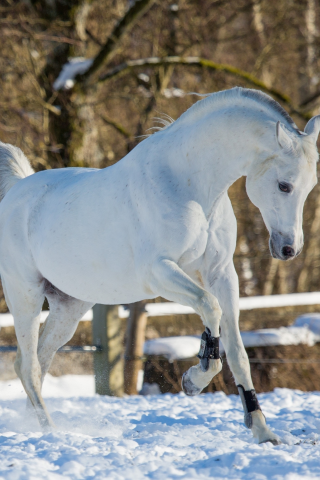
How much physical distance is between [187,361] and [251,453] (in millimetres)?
3042

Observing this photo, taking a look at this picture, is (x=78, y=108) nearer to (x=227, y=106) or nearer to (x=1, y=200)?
(x=1, y=200)

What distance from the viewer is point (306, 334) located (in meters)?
6.26

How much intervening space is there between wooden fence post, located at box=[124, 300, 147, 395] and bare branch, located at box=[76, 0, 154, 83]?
11.2 ft

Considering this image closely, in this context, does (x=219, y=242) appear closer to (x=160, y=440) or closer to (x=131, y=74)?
(x=160, y=440)

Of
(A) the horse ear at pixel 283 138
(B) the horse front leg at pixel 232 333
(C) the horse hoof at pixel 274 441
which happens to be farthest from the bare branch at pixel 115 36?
(C) the horse hoof at pixel 274 441

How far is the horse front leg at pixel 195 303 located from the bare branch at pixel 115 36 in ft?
17.7

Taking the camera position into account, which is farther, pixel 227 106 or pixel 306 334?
pixel 306 334

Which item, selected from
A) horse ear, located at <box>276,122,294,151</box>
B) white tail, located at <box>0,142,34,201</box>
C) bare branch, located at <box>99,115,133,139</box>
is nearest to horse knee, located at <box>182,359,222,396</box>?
horse ear, located at <box>276,122,294,151</box>

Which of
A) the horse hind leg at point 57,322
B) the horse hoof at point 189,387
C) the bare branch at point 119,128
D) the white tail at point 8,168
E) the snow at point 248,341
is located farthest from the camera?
the bare branch at point 119,128

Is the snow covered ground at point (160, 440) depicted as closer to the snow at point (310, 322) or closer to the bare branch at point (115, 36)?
the snow at point (310, 322)

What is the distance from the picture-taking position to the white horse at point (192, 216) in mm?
2842

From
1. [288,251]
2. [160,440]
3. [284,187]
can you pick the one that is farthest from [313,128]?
[160,440]

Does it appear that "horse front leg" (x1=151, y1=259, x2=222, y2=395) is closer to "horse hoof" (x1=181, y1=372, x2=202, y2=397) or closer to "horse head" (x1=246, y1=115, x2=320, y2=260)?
"horse hoof" (x1=181, y1=372, x2=202, y2=397)

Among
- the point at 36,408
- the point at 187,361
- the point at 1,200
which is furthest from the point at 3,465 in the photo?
the point at 187,361
